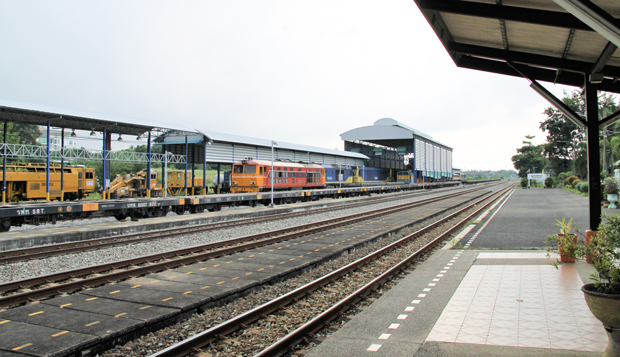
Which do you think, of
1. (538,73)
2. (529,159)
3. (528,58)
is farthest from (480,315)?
(529,159)

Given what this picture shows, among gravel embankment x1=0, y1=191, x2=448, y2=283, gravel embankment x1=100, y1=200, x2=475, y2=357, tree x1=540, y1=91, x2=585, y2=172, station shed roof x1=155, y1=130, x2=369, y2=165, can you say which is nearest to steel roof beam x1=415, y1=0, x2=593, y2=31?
gravel embankment x1=100, y1=200, x2=475, y2=357

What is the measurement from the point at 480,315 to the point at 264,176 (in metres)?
25.3

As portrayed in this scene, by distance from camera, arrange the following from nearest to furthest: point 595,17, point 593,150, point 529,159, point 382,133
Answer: point 595,17 < point 593,150 < point 382,133 < point 529,159

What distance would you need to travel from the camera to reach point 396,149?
239 ft

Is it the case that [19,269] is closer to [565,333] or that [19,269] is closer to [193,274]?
[193,274]

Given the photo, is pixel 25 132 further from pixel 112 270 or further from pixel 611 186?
pixel 611 186

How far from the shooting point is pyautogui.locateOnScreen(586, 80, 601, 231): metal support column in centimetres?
841

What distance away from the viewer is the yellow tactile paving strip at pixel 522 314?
459 centimetres

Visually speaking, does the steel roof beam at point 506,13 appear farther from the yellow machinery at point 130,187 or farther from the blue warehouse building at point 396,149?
the blue warehouse building at point 396,149

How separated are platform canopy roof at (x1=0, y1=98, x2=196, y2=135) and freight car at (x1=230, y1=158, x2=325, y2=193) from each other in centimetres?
574

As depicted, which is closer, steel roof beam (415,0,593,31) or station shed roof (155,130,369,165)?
steel roof beam (415,0,593,31)

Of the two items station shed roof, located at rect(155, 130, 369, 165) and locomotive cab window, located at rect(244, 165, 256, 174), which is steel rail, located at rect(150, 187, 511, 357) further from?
station shed roof, located at rect(155, 130, 369, 165)

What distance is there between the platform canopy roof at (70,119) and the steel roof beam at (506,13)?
22.0m

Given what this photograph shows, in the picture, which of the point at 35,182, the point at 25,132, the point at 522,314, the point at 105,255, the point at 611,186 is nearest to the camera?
the point at 522,314
